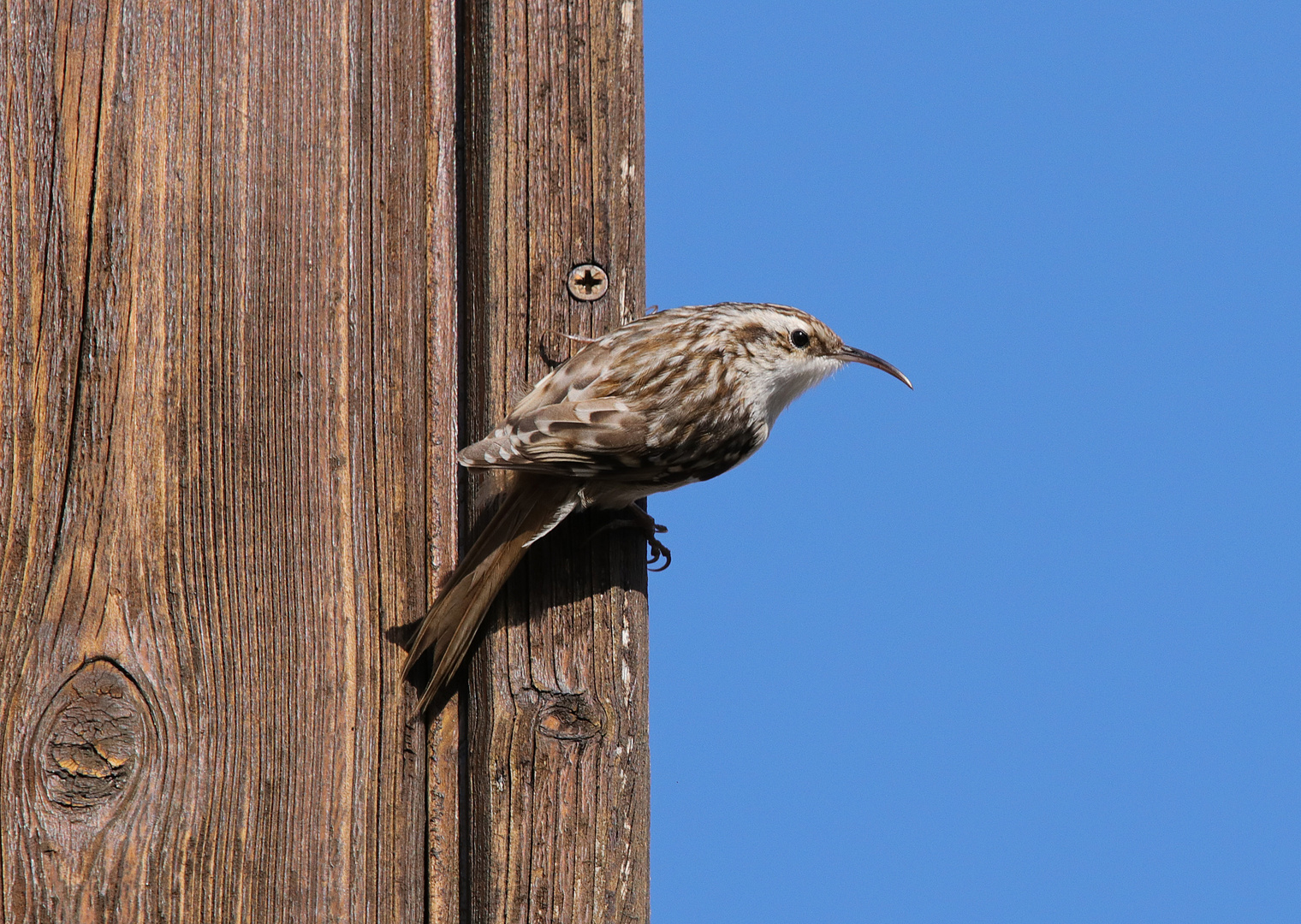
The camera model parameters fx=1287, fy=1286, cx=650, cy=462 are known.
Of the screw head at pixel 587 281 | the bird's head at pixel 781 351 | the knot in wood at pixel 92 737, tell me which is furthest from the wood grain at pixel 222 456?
the bird's head at pixel 781 351

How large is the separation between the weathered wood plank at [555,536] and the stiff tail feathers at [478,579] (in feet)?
0.27

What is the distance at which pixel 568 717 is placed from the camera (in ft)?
8.04

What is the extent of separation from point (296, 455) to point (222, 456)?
0.13 m

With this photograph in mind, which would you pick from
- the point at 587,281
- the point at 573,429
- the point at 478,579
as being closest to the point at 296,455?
the point at 478,579

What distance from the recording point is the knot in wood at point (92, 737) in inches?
86.2

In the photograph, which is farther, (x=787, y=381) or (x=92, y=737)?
(x=787, y=381)

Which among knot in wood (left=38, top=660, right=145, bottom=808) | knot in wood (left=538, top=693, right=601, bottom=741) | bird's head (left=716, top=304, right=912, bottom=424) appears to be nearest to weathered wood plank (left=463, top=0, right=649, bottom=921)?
knot in wood (left=538, top=693, right=601, bottom=741)

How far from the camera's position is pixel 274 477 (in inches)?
92.3

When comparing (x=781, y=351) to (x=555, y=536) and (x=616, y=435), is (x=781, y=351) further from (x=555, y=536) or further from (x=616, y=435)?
(x=555, y=536)

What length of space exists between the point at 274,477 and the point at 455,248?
576 mm

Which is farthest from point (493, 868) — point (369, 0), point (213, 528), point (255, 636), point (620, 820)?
point (369, 0)

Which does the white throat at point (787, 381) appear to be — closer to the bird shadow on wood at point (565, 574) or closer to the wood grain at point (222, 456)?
the bird shadow on wood at point (565, 574)

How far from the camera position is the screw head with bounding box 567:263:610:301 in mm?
2564

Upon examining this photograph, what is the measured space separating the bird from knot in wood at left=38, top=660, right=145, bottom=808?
1.61 feet
